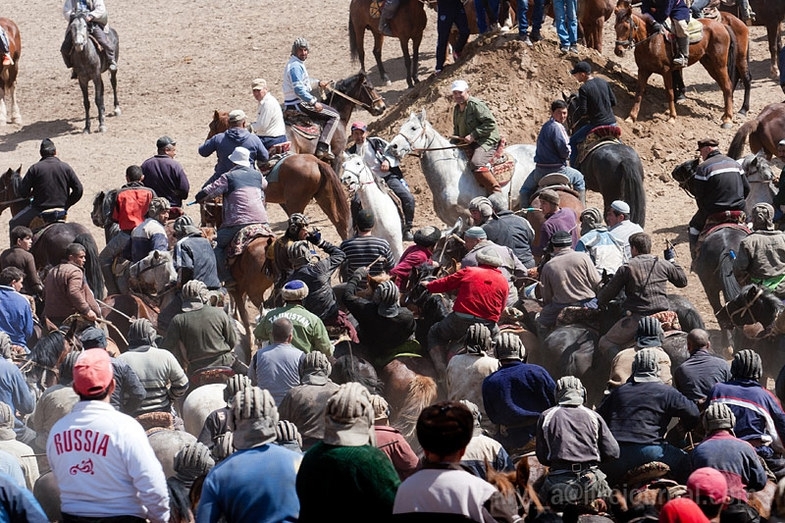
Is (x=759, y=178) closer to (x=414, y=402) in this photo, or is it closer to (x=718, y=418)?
(x=414, y=402)

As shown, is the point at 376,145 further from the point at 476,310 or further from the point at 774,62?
the point at 774,62

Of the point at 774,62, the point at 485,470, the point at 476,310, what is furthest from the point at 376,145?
the point at 774,62

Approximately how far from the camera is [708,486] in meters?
6.71

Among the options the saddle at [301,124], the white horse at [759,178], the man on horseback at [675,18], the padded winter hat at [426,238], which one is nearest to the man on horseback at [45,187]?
the saddle at [301,124]

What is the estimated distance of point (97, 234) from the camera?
18797 mm

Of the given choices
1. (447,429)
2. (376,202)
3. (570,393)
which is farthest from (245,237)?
(447,429)

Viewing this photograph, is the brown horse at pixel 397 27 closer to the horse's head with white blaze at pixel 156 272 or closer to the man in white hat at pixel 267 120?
the man in white hat at pixel 267 120

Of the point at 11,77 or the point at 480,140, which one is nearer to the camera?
the point at 480,140

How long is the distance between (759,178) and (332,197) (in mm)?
5038

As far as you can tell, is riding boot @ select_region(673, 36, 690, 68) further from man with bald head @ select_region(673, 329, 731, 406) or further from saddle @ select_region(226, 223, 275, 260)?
man with bald head @ select_region(673, 329, 731, 406)

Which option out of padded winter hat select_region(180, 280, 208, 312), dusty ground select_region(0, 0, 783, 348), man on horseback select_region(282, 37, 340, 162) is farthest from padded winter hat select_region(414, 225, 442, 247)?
man on horseback select_region(282, 37, 340, 162)

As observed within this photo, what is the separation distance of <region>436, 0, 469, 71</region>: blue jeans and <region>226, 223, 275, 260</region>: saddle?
23.9ft

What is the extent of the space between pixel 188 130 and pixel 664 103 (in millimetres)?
8134

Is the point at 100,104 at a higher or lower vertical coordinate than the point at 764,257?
higher
